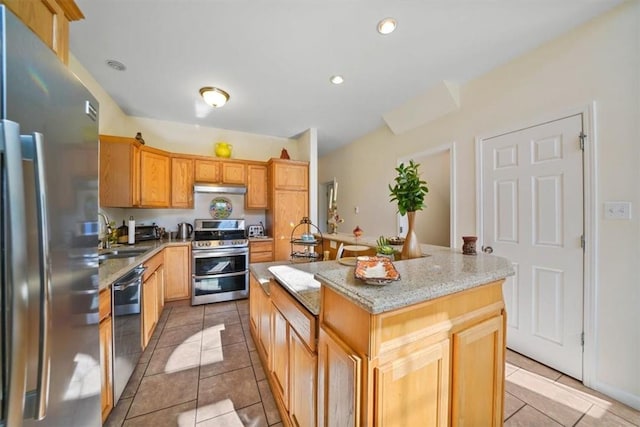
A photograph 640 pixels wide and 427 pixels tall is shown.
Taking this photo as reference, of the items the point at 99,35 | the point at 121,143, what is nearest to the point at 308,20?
the point at 99,35

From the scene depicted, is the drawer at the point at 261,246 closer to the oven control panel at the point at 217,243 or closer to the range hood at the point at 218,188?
the oven control panel at the point at 217,243

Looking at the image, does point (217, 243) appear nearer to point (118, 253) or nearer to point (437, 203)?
point (118, 253)

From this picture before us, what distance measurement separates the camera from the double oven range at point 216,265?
319cm

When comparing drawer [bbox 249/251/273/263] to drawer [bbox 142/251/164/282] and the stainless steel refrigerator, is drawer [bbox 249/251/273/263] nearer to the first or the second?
drawer [bbox 142/251/164/282]

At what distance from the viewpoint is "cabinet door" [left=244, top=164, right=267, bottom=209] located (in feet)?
12.8

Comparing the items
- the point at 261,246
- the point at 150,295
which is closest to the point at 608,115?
the point at 261,246

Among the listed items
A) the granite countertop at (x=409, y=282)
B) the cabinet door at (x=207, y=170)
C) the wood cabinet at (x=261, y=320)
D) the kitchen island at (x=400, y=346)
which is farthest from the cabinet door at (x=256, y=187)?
the kitchen island at (x=400, y=346)

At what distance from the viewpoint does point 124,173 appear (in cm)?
275

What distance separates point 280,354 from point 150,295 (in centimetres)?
157

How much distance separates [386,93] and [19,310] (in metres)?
3.16

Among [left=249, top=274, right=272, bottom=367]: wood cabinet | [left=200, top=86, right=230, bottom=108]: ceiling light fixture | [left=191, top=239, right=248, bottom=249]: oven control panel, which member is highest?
[left=200, top=86, right=230, bottom=108]: ceiling light fixture

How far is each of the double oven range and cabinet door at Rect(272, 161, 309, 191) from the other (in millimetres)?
1080

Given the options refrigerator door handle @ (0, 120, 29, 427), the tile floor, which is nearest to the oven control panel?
the tile floor

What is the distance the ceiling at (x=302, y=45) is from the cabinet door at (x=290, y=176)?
1.05m
